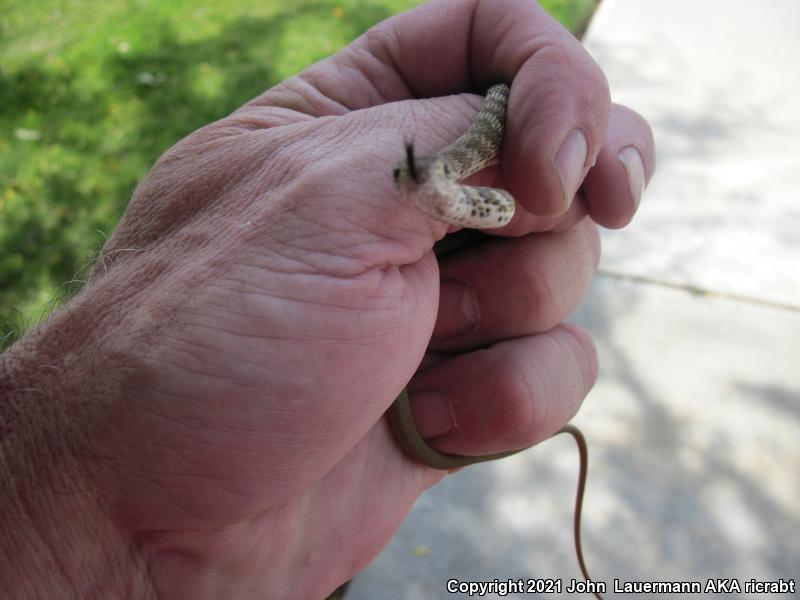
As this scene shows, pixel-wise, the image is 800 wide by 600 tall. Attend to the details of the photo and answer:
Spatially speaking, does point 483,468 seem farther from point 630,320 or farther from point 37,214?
point 37,214

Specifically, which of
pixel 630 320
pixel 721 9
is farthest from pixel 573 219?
pixel 721 9

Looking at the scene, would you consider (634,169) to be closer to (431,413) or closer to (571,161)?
(571,161)

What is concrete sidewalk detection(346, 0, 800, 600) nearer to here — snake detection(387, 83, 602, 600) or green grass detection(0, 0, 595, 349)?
snake detection(387, 83, 602, 600)

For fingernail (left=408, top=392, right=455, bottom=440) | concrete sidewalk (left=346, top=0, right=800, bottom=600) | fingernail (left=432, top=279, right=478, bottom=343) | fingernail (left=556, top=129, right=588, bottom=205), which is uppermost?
fingernail (left=556, top=129, right=588, bottom=205)

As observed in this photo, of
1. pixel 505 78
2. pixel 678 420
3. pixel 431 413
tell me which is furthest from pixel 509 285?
pixel 678 420

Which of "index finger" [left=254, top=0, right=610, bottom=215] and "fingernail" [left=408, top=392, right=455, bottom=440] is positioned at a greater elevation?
"index finger" [left=254, top=0, right=610, bottom=215]

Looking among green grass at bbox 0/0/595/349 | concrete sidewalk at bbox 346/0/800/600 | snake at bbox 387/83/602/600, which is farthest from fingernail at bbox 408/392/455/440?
green grass at bbox 0/0/595/349
